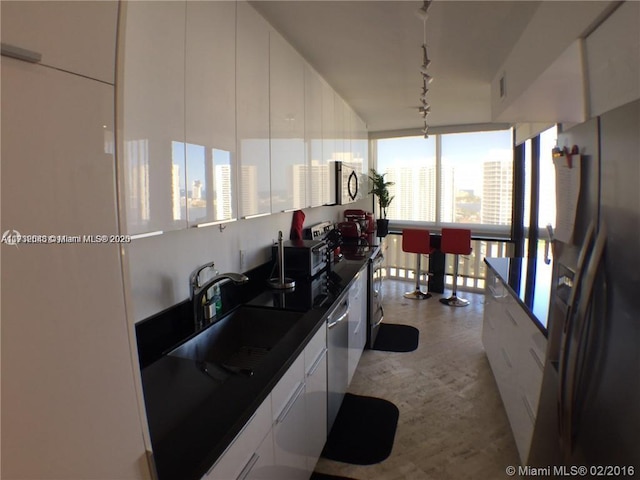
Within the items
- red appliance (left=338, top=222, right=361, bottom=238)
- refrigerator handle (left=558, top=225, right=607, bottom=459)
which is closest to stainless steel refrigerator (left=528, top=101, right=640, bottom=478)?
refrigerator handle (left=558, top=225, right=607, bottom=459)

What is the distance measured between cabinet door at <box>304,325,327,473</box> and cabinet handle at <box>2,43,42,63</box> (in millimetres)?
1361

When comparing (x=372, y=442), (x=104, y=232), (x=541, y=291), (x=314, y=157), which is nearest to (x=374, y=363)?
(x=372, y=442)

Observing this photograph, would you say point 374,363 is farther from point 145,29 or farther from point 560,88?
point 145,29

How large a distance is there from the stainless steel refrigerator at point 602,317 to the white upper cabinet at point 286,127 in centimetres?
139

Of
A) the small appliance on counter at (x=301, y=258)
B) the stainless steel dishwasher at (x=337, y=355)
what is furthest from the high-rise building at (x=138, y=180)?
the small appliance on counter at (x=301, y=258)

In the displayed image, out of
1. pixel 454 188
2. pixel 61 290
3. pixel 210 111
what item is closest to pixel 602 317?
pixel 61 290

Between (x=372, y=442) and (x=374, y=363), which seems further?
(x=374, y=363)

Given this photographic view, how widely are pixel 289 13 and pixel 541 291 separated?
2090 mm

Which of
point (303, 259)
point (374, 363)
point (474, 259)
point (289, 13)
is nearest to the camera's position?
point (289, 13)

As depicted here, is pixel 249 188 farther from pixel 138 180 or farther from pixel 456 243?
pixel 456 243

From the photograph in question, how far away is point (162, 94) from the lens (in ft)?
3.65

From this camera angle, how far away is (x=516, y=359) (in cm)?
205

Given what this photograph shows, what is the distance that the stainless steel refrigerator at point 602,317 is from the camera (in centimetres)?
82

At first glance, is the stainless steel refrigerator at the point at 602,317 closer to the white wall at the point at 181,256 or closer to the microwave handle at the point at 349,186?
the white wall at the point at 181,256
